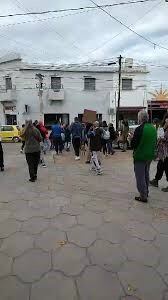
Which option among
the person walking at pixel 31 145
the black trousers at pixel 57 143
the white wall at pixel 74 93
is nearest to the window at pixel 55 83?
the white wall at pixel 74 93

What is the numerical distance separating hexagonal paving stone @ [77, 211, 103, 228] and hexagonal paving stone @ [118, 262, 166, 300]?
126 centimetres

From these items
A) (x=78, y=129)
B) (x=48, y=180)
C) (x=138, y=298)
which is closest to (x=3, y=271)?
(x=138, y=298)

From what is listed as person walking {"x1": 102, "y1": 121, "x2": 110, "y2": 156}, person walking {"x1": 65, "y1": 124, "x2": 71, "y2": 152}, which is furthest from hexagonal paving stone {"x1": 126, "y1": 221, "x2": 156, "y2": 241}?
person walking {"x1": 65, "y1": 124, "x2": 71, "y2": 152}

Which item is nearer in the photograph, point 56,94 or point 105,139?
point 105,139

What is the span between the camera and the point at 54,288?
3.29m

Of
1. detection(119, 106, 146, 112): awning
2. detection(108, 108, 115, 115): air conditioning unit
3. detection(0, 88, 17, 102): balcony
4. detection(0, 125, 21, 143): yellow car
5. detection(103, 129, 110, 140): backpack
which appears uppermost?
detection(0, 88, 17, 102): balcony

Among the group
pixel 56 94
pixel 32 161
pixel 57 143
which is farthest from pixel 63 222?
pixel 56 94

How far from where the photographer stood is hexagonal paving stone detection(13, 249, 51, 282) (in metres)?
3.52

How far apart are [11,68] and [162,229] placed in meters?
28.8

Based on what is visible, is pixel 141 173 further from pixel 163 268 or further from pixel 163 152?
pixel 163 268

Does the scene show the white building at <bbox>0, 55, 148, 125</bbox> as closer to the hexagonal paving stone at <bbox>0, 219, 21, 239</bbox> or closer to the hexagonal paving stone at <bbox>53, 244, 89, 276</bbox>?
the hexagonal paving stone at <bbox>0, 219, 21, 239</bbox>

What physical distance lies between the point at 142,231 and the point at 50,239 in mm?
1332

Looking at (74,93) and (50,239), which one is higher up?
(74,93)

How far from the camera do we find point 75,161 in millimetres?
12266
